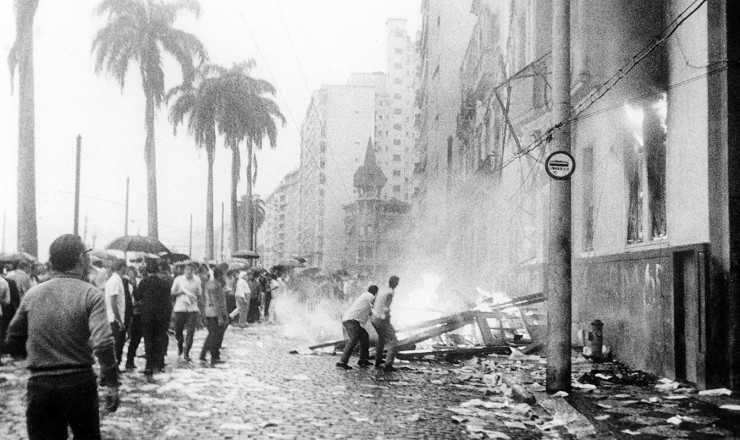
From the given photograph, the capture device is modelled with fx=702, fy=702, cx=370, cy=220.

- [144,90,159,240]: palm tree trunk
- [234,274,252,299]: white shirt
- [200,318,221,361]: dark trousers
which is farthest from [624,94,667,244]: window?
[144,90,159,240]: palm tree trunk

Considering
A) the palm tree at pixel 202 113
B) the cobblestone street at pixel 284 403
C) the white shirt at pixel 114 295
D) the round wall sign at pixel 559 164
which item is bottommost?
the cobblestone street at pixel 284 403

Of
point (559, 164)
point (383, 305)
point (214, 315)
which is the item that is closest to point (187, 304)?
point (214, 315)

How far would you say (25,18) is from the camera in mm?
20969

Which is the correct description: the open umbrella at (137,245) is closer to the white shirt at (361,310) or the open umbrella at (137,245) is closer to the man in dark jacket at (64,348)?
the white shirt at (361,310)

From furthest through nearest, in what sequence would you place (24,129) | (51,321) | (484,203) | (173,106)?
(173,106), (484,203), (24,129), (51,321)

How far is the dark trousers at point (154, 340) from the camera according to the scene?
11.3 metres

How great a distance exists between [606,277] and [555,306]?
466 cm

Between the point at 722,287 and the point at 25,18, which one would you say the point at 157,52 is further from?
the point at 722,287

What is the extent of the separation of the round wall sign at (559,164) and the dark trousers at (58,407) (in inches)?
281

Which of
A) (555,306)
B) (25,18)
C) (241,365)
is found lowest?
(241,365)

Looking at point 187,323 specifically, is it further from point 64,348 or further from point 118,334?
point 64,348

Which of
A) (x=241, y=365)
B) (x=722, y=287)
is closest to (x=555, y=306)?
(x=722, y=287)

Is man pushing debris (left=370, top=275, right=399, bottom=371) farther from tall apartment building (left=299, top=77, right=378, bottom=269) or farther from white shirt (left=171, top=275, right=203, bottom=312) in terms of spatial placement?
tall apartment building (left=299, top=77, right=378, bottom=269)

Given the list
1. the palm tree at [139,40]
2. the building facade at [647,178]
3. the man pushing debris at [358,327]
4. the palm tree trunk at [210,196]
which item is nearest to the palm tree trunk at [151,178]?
the palm tree at [139,40]
